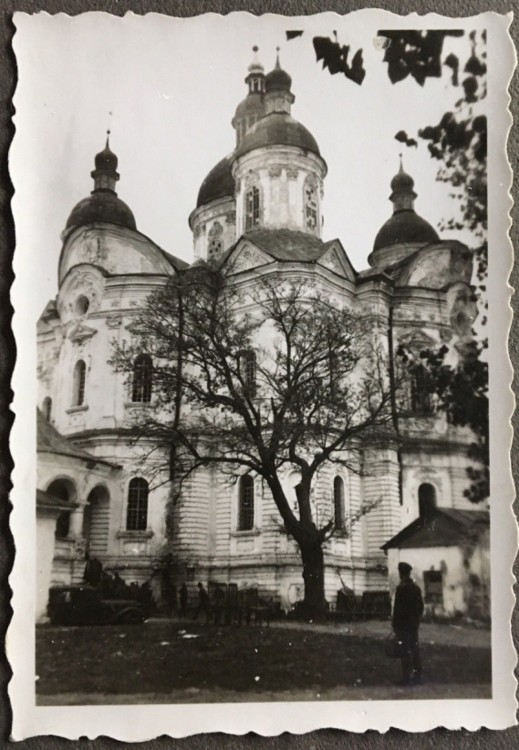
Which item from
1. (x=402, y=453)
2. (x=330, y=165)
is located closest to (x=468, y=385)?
(x=402, y=453)

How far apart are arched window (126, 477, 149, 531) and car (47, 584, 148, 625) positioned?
13.2 inches

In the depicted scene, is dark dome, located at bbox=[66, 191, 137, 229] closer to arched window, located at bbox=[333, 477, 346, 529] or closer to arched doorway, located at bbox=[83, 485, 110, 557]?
arched doorway, located at bbox=[83, 485, 110, 557]

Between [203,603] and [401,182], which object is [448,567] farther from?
[401,182]

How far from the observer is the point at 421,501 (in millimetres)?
3805

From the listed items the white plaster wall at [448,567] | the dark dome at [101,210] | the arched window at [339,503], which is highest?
the dark dome at [101,210]

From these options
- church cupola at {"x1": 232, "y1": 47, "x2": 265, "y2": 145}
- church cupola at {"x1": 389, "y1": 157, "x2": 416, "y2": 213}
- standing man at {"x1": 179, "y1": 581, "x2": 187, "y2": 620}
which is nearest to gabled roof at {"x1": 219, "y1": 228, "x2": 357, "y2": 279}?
church cupola at {"x1": 389, "y1": 157, "x2": 416, "y2": 213}

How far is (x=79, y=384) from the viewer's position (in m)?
3.87

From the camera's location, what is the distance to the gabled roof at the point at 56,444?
3719 mm

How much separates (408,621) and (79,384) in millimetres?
1886

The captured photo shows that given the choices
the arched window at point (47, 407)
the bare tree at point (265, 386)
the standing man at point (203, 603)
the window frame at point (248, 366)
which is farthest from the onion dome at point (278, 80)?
the standing man at point (203, 603)

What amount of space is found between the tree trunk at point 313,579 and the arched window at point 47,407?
4.31 ft

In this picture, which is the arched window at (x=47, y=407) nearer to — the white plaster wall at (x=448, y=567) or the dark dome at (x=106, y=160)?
the dark dome at (x=106, y=160)

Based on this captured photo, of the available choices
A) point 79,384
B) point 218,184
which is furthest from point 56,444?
point 218,184

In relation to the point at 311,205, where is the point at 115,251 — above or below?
below
